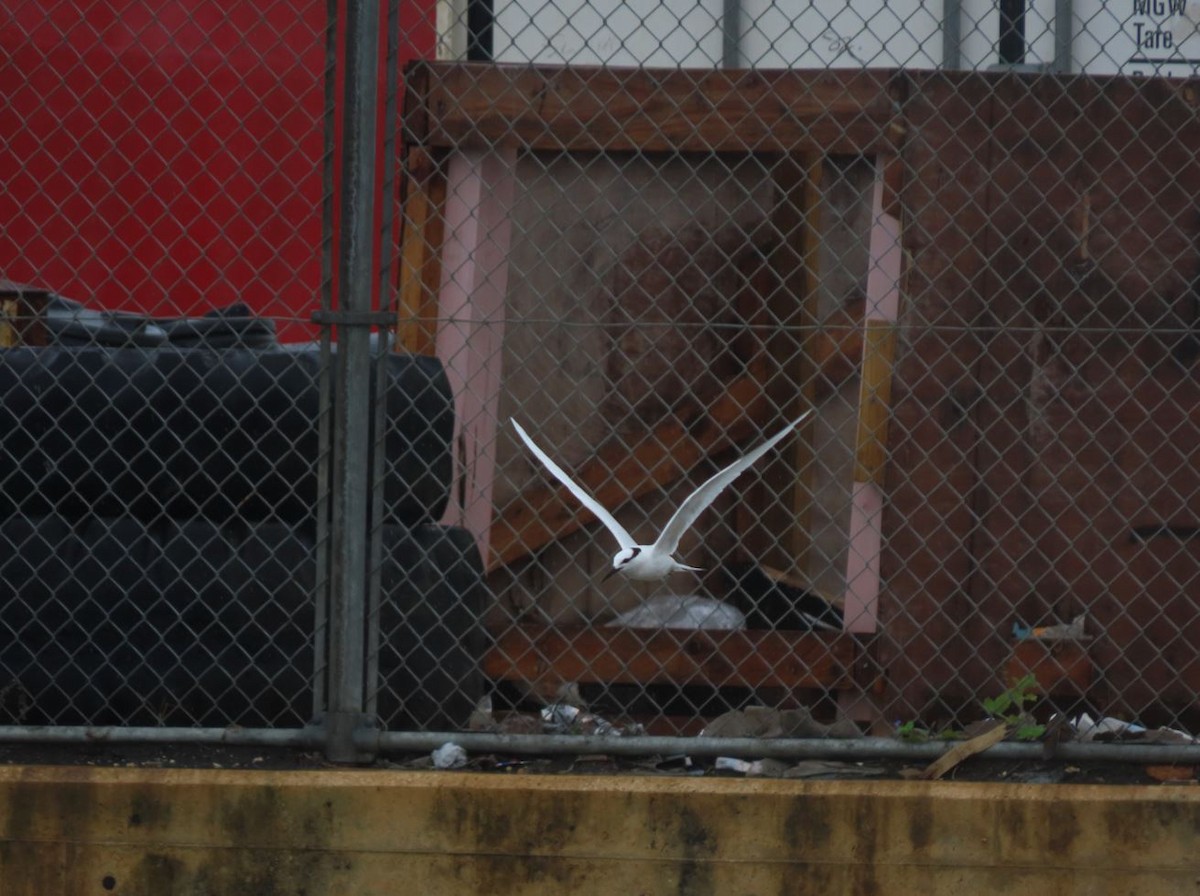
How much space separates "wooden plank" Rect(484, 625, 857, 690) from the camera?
14.4ft

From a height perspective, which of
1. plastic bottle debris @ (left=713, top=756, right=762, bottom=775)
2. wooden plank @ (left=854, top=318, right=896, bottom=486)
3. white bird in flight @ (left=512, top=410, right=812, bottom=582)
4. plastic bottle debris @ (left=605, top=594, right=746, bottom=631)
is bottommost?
plastic bottle debris @ (left=713, top=756, right=762, bottom=775)

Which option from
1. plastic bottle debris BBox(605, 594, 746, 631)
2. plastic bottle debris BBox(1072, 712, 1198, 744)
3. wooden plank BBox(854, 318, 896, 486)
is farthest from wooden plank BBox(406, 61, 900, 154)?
plastic bottle debris BBox(1072, 712, 1198, 744)

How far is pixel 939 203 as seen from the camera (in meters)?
4.18

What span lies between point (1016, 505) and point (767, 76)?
55.6 inches

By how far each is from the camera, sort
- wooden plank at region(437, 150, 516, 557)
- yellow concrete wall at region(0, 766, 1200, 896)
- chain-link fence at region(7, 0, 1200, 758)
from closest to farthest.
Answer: yellow concrete wall at region(0, 766, 1200, 896) → chain-link fence at region(7, 0, 1200, 758) → wooden plank at region(437, 150, 516, 557)

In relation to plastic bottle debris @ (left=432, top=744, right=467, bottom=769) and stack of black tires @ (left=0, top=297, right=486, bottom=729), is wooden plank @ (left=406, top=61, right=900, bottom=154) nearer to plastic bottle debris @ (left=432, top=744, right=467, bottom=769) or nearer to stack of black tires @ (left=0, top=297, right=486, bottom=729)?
stack of black tires @ (left=0, top=297, right=486, bottom=729)

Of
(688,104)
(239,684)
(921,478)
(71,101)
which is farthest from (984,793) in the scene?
(71,101)

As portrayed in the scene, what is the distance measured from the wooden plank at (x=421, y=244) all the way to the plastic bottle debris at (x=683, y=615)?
1.02 m

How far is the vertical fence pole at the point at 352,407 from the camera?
3271 mm

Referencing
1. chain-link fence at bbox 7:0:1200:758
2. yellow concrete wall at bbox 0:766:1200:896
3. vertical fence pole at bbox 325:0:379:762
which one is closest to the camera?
A: yellow concrete wall at bbox 0:766:1200:896

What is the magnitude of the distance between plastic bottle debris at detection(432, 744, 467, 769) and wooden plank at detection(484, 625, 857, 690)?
3.46ft

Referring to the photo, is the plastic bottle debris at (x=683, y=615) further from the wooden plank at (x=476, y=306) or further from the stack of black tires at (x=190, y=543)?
the stack of black tires at (x=190, y=543)

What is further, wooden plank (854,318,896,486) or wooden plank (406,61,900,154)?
wooden plank (406,61,900,154)

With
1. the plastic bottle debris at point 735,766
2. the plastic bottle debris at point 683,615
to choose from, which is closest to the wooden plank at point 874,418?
the plastic bottle debris at point 683,615
